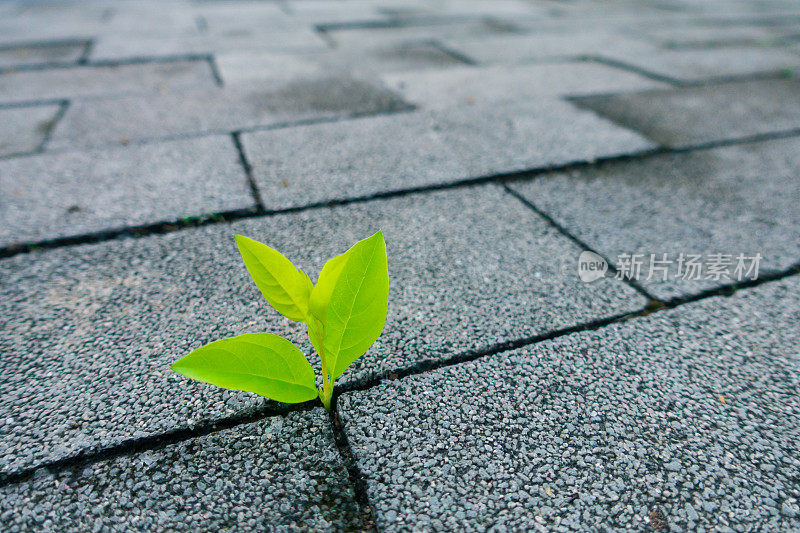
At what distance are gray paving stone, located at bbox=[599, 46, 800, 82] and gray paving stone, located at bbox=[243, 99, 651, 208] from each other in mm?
1400

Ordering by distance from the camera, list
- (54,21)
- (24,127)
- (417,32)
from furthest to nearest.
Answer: (54,21)
(417,32)
(24,127)

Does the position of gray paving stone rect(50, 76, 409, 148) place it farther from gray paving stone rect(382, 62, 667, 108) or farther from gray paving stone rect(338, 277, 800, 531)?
gray paving stone rect(338, 277, 800, 531)

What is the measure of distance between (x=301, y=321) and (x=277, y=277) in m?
0.11

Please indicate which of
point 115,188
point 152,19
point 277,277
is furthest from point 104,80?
point 277,277

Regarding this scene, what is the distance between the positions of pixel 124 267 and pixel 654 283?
1657 mm

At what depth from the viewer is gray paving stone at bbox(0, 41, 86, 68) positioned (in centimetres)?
Answer: 377

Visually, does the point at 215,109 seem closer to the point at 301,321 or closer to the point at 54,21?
the point at 301,321

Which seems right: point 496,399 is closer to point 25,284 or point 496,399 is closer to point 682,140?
point 25,284

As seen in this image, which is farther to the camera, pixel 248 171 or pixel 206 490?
pixel 248 171

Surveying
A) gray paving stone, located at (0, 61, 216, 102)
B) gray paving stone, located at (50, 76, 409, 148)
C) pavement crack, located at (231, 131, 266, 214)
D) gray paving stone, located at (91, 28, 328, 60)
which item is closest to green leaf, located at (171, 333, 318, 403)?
pavement crack, located at (231, 131, 266, 214)

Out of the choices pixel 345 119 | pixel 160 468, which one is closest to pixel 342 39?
pixel 345 119

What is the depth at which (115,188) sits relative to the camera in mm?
2018

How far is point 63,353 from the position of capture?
1.24 meters

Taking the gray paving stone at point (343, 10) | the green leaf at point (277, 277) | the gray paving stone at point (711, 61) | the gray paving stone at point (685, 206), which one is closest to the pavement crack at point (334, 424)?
the green leaf at point (277, 277)
